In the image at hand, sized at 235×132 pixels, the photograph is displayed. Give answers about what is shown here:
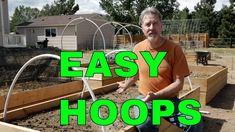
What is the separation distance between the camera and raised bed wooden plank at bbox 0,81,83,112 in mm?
5478

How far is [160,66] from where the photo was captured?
2662 mm

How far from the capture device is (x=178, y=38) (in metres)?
29.4

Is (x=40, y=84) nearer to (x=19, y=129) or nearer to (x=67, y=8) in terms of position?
(x=19, y=129)

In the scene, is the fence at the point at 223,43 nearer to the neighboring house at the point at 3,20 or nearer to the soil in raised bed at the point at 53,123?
the neighboring house at the point at 3,20

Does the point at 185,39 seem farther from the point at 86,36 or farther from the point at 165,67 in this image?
the point at 165,67

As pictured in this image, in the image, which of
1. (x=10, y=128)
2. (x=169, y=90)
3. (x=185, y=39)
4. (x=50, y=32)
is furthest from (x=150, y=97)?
(x=50, y=32)

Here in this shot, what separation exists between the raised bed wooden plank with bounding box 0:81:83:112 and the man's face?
3771 mm

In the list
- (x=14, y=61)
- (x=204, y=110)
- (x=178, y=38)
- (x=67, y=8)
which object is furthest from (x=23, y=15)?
(x=204, y=110)

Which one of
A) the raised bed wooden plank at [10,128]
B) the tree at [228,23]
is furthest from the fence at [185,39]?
the raised bed wooden plank at [10,128]

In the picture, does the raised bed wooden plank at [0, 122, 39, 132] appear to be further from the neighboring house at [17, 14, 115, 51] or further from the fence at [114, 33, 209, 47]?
the neighboring house at [17, 14, 115, 51]

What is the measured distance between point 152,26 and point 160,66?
0.39 meters

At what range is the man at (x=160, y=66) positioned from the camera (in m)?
2.58

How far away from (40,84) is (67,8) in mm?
56561

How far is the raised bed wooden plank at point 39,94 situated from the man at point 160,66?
11.5ft
